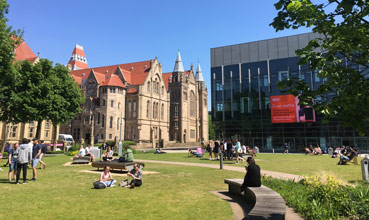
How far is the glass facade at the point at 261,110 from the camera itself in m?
43.7

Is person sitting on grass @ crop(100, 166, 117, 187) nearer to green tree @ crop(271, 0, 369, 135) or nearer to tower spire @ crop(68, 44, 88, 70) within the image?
green tree @ crop(271, 0, 369, 135)

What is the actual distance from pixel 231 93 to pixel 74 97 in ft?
98.1

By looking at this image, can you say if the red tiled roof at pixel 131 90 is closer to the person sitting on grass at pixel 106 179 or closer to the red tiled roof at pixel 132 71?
the red tiled roof at pixel 132 71

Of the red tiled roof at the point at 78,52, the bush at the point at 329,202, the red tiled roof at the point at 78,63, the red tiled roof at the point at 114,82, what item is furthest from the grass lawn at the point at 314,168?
the red tiled roof at the point at 78,52

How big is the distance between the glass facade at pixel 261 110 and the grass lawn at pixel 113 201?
38.9 metres

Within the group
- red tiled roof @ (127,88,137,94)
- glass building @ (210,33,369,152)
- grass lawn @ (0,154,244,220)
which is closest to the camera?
grass lawn @ (0,154,244,220)

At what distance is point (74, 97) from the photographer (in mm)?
37969

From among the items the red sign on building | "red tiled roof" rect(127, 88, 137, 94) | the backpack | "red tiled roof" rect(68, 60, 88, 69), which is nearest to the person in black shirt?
the backpack

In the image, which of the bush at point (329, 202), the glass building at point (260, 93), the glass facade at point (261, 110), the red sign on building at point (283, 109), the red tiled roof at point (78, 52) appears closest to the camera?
the bush at point (329, 202)

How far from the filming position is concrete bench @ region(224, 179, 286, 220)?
490 cm

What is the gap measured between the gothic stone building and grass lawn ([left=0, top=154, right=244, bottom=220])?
44.5 metres

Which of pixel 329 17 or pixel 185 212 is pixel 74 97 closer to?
pixel 185 212

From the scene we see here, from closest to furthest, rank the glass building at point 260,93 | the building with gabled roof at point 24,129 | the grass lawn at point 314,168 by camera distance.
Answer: the grass lawn at point 314,168, the glass building at point 260,93, the building with gabled roof at point 24,129

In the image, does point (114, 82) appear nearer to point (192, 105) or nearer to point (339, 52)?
point (192, 105)
